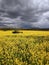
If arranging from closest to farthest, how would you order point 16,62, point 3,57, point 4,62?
point 16,62 → point 4,62 → point 3,57

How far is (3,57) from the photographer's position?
11.1 metres

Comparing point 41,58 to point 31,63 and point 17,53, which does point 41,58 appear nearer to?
point 31,63

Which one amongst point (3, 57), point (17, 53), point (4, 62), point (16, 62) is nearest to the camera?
point (16, 62)

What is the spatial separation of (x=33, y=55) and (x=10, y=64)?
1.73 meters

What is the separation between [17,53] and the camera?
1226 cm

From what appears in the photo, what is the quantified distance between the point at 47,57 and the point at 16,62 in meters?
2.11

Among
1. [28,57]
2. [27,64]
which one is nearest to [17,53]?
[28,57]

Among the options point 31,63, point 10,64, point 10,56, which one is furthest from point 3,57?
point 31,63

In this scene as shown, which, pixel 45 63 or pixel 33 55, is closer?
pixel 45 63

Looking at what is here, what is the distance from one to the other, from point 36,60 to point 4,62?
1938 millimetres

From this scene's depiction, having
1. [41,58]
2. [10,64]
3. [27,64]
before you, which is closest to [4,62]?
[10,64]

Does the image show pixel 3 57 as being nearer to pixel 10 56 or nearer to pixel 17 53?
pixel 10 56

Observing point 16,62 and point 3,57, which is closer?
point 16,62

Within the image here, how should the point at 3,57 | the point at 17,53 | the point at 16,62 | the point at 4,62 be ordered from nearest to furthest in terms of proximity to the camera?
the point at 16,62 → the point at 4,62 → the point at 3,57 → the point at 17,53
